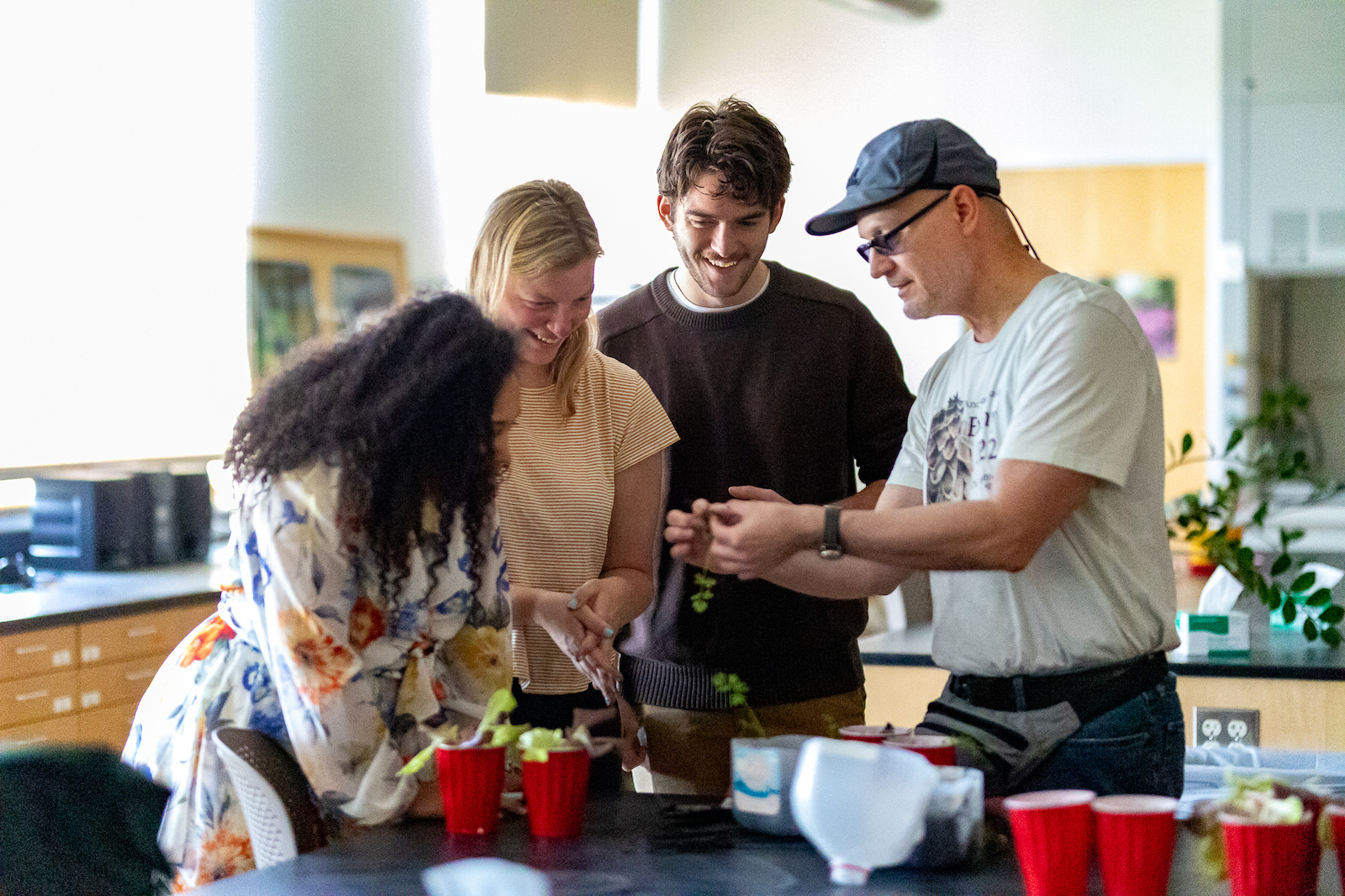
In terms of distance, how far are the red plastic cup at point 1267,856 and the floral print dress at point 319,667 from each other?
33.1 inches

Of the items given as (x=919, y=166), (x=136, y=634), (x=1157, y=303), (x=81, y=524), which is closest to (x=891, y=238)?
(x=919, y=166)

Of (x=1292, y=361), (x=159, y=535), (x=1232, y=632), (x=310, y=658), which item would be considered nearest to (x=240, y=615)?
(x=310, y=658)

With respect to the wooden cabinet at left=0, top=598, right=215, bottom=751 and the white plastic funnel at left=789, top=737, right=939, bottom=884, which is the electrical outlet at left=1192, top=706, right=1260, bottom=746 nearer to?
the white plastic funnel at left=789, top=737, right=939, bottom=884

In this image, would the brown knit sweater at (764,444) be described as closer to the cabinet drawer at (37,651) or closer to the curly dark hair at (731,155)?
the curly dark hair at (731,155)

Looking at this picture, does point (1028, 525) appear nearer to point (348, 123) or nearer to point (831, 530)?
point (831, 530)

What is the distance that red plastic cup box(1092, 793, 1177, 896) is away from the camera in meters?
1.15

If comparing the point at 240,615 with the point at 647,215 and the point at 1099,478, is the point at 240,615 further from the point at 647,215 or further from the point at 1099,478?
the point at 647,215

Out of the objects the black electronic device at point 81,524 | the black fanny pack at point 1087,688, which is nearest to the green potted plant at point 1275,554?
the black fanny pack at point 1087,688

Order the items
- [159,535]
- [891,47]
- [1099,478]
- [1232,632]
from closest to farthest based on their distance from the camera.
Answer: [1099,478]
[1232,632]
[159,535]
[891,47]

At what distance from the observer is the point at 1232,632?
280 cm

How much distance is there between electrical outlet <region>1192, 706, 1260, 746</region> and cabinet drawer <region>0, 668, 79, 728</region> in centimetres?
290

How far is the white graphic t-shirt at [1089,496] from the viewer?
150 centimetres

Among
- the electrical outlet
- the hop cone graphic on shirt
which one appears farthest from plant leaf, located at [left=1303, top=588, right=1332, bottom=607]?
the hop cone graphic on shirt

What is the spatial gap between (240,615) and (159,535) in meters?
3.11
